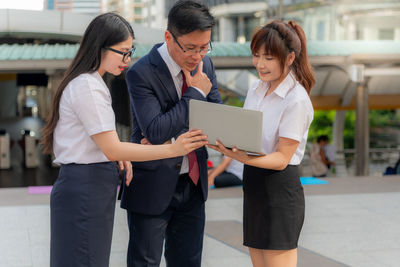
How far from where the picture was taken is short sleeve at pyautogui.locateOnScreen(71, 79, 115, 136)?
2381 millimetres

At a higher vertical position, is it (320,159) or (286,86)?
(286,86)

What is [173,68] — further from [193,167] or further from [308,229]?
[308,229]

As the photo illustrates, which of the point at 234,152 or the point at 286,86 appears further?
the point at 286,86

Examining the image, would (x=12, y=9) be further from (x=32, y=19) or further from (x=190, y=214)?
(x=190, y=214)

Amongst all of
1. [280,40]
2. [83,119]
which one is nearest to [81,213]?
[83,119]

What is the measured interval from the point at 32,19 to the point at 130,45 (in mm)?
17126

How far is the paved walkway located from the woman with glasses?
8.13 feet

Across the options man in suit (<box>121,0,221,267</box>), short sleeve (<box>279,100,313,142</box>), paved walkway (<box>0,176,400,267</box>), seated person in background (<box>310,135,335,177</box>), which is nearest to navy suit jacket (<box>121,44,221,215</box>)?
man in suit (<box>121,0,221,267</box>)

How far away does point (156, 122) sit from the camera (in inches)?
101

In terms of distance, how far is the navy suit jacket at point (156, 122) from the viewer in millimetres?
2568

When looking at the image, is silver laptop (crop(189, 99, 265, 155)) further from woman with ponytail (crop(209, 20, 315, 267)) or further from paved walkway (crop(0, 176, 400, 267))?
→ paved walkway (crop(0, 176, 400, 267))

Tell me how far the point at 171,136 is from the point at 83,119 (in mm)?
407

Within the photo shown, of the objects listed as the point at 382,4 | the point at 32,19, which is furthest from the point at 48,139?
the point at 382,4

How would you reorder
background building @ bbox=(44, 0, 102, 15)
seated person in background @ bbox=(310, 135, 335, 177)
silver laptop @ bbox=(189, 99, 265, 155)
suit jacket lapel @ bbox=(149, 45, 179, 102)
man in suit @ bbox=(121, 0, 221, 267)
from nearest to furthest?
silver laptop @ bbox=(189, 99, 265, 155) < man in suit @ bbox=(121, 0, 221, 267) < suit jacket lapel @ bbox=(149, 45, 179, 102) < seated person in background @ bbox=(310, 135, 335, 177) < background building @ bbox=(44, 0, 102, 15)
